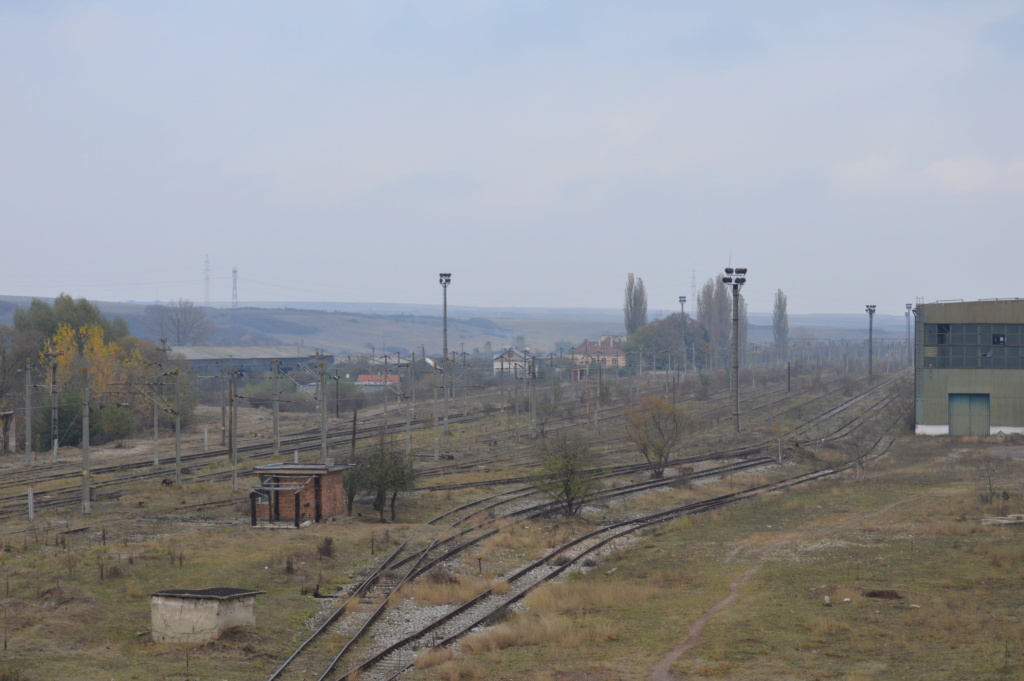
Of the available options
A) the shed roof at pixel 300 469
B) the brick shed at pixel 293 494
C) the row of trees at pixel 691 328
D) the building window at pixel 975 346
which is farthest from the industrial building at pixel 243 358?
the brick shed at pixel 293 494

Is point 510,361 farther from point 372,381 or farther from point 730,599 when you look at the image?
point 730,599

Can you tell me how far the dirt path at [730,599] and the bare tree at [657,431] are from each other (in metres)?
12.2

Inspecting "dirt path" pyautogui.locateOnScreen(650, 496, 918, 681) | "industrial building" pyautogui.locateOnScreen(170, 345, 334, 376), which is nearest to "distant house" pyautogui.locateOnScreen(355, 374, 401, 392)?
"industrial building" pyautogui.locateOnScreen(170, 345, 334, 376)

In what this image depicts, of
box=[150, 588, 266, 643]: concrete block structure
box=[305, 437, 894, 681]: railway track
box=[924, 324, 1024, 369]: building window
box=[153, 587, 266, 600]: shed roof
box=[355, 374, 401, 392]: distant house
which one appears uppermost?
box=[924, 324, 1024, 369]: building window

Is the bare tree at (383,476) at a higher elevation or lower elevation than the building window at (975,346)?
lower

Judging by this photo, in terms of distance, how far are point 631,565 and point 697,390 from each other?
6885 centimetres

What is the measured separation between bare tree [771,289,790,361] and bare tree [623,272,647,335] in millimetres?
31439

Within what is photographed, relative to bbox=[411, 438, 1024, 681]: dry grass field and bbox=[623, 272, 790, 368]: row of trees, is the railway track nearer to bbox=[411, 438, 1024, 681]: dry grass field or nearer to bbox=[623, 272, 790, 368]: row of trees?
bbox=[411, 438, 1024, 681]: dry grass field

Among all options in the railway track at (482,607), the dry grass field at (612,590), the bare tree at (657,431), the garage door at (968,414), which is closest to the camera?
the dry grass field at (612,590)

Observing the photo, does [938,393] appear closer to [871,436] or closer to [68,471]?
[871,436]

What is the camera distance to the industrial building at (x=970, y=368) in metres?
60.0

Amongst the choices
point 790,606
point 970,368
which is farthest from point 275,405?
point 970,368

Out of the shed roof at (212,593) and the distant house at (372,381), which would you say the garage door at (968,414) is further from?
the distant house at (372,381)

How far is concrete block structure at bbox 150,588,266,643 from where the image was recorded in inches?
690
